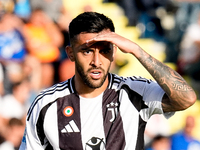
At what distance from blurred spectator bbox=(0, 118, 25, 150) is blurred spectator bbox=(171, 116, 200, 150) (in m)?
2.57

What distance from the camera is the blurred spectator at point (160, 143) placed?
6164 mm

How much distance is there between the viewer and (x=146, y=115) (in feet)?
9.72

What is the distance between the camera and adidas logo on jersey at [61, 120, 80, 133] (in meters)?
2.94

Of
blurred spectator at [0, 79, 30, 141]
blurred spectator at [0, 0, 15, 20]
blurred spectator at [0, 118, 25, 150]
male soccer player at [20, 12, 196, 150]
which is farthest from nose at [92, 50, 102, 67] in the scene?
blurred spectator at [0, 0, 15, 20]

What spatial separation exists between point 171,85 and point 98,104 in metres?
0.65

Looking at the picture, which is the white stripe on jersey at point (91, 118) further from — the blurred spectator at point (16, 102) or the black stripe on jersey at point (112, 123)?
the blurred spectator at point (16, 102)

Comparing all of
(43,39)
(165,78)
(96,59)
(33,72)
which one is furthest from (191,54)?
(96,59)

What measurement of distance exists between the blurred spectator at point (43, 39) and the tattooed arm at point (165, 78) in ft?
13.1

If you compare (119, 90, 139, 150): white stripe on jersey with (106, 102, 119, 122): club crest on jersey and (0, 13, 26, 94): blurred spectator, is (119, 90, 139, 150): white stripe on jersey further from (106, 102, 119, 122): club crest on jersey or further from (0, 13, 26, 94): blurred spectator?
(0, 13, 26, 94): blurred spectator

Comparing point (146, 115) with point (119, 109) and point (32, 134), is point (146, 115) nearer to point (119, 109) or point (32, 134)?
point (119, 109)

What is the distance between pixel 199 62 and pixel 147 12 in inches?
58.4

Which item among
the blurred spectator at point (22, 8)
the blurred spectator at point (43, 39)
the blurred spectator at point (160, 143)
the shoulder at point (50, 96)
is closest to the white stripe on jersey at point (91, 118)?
the shoulder at point (50, 96)

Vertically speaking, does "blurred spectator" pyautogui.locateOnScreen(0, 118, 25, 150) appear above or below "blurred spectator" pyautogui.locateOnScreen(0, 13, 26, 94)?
Result: below

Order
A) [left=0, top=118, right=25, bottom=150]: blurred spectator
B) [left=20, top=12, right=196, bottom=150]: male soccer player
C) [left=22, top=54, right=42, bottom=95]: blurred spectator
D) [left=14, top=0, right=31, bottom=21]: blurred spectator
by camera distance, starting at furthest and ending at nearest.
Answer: [left=14, top=0, right=31, bottom=21]: blurred spectator < [left=22, top=54, right=42, bottom=95]: blurred spectator < [left=0, top=118, right=25, bottom=150]: blurred spectator < [left=20, top=12, right=196, bottom=150]: male soccer player
